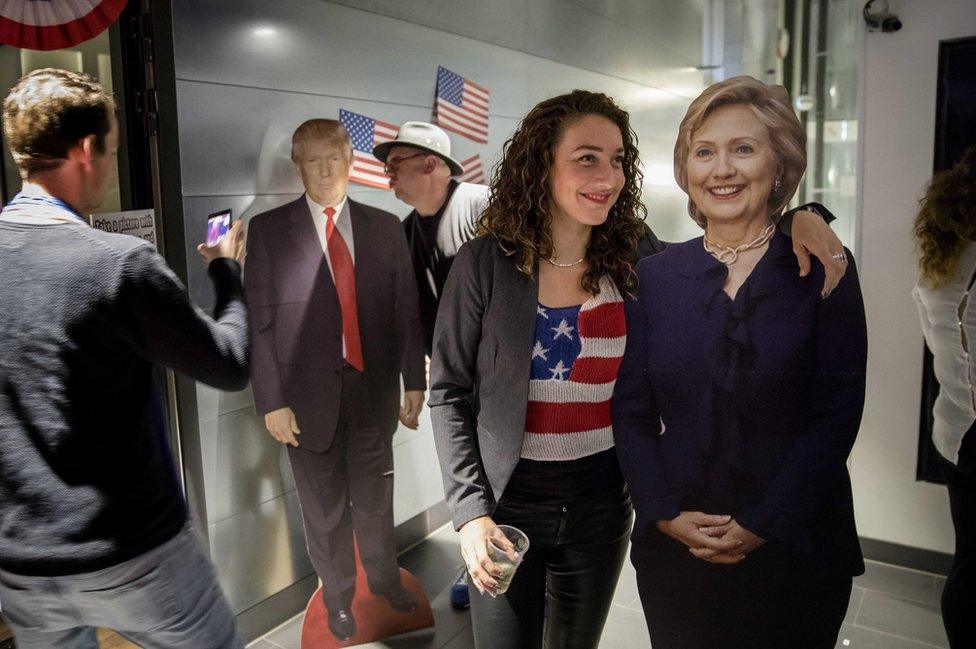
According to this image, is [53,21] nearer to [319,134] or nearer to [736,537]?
[319,134]

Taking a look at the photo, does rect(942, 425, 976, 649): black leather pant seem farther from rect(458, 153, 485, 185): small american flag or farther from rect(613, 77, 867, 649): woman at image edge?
rect(458, 153, 485, 185): small american flag

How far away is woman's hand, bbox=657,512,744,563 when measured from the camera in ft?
5.53

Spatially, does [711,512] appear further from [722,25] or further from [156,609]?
[156,609]

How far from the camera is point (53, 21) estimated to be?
222 centimetres

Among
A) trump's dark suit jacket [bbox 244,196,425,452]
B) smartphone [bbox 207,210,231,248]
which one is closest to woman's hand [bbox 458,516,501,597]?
trump's dark suit jacket [bbox 244,196,425,452]

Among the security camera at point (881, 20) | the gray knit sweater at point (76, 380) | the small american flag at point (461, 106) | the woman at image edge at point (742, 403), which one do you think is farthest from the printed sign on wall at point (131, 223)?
the security camera at point (881, 20)

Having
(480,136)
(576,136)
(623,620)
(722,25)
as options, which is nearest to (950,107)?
(722,25)

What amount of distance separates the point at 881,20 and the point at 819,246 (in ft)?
1.48

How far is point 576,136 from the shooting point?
1.76 metres

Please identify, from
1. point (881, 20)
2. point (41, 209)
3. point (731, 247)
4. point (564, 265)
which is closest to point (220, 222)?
point (41, 209)

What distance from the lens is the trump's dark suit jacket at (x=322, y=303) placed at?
2412mm

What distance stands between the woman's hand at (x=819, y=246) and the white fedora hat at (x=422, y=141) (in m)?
1.14

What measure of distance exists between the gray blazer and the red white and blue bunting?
4.42 feet

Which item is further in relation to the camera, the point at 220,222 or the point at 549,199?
the point at 220,222
